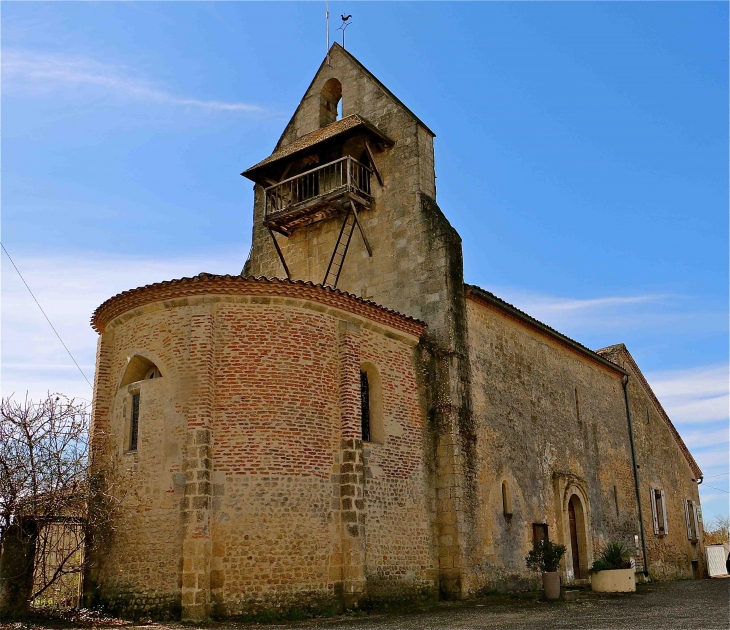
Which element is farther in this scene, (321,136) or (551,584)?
(321,136)

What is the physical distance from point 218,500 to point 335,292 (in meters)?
4.73

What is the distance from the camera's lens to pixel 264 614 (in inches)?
508

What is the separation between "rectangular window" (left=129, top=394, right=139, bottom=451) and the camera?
14.7 m

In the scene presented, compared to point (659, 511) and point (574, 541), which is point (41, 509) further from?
point (659, 511)

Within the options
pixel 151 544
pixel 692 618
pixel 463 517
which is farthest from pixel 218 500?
pixel 692 618

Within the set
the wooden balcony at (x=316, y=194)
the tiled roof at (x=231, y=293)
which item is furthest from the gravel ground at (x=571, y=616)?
the wooden balcony at (x=316, y=194)

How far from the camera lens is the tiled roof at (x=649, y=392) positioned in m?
27.9

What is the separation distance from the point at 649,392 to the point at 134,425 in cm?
2215

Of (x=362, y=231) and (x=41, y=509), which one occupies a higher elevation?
(x=362, y=231)

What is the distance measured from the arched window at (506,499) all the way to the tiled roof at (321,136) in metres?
9.50

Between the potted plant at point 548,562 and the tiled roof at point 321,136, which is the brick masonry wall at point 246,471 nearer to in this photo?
the potted plant at point 548,562

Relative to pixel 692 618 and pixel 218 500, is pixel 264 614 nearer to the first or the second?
pixel 218 500

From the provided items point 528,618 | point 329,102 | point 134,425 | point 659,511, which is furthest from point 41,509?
point 659,511

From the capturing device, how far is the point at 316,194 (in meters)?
20.8
